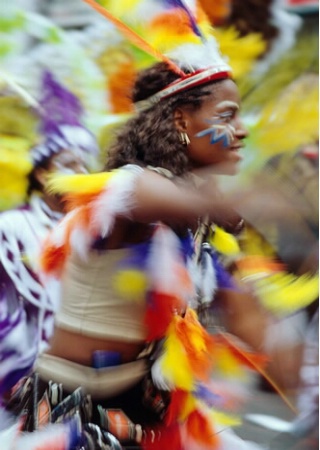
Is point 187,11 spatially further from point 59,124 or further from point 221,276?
point 221,276

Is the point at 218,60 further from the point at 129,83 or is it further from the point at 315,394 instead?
the point at 315,394

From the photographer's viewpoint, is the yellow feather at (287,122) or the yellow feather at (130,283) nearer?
the yellow feather at (130,283)

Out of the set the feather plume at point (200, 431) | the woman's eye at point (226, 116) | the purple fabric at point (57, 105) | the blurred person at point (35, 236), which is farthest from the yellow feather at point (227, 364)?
the purple fabric at point (57, 105)

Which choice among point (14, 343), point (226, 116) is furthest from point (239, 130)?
point (14, 343)

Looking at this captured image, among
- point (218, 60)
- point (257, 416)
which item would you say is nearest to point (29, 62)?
point (218, 60)

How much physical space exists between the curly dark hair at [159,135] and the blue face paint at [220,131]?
0.16 feet

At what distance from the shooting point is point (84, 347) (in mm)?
1402

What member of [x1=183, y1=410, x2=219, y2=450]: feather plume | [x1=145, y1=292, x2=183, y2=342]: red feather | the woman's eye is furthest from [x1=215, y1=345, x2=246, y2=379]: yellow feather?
the woman's eye

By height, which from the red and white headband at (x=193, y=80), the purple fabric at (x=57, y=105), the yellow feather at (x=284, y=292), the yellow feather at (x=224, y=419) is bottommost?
the yellow feather at (x=224, y=419)

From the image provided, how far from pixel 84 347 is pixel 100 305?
3.5 inches

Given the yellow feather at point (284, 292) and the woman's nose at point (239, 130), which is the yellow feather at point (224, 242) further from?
the woman's nose at point (239, 130)

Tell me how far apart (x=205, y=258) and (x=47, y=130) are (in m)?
0.54

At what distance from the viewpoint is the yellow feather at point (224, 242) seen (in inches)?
63.8

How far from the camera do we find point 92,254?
54.0 inches
